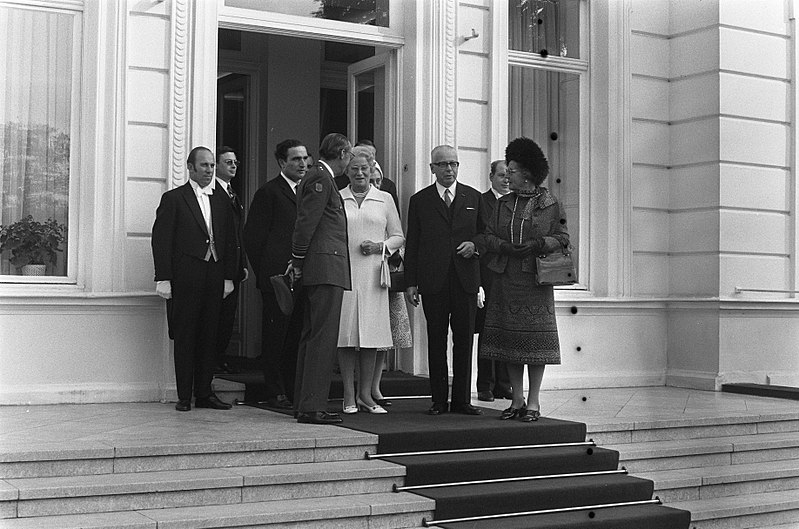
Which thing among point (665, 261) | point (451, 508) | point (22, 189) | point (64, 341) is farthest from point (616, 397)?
point (22, 189)

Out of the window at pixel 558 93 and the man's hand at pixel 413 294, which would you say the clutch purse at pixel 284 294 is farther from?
the window at pixel 558 93

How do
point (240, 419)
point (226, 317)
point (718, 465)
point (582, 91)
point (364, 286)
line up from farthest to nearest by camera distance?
point (582, 91), point (226, 317), point (364, 286), point (718, 465), point (240, 419)

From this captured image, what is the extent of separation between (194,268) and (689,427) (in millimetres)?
3666

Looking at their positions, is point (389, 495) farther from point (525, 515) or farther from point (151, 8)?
point (151, 8)

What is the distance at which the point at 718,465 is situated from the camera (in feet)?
24.1

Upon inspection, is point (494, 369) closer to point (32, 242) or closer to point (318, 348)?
point (318, 348)

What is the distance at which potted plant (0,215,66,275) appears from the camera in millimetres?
8023

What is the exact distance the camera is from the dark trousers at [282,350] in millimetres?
7852

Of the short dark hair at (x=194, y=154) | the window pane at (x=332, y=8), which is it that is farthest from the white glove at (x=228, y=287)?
the window pane at (x=332, y=8)

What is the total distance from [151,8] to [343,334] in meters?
2.99

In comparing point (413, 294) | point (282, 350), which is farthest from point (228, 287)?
point (413, 294)

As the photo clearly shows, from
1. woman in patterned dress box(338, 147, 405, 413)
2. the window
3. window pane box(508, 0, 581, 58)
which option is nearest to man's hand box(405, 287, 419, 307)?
woman in patterned dress box(338, 147, 405, 413)

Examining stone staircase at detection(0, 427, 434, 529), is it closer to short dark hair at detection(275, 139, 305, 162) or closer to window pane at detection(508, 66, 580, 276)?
short dark hair at detection(275, 139, 305, 162)

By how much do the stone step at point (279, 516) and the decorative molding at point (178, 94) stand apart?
3458 mm
